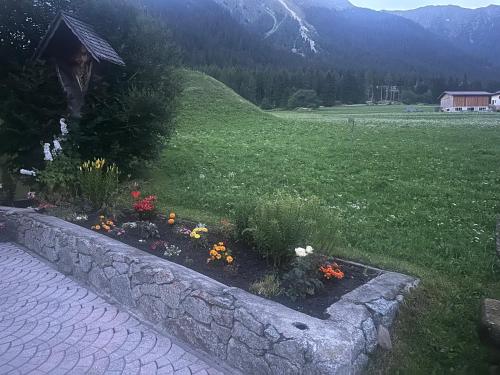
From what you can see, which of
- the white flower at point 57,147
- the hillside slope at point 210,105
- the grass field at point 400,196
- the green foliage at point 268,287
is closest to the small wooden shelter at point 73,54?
the white flower at point 57,147

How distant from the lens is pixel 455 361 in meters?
4.36

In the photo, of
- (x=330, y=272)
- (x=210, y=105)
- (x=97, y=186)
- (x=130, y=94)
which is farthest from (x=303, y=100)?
(x=330, y=272)

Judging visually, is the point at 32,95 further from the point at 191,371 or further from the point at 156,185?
the point at 191,371

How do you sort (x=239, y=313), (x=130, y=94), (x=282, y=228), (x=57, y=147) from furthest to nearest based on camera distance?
(x=130, y=94) → (x=57, y=147) → (x=282, y=228) → (x=239, y=313)

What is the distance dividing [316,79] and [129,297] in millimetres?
99735

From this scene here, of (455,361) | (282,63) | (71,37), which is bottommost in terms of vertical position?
(455,361)

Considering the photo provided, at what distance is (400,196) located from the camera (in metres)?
9.60

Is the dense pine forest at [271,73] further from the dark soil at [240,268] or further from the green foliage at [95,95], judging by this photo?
the dark soil at [240,268]

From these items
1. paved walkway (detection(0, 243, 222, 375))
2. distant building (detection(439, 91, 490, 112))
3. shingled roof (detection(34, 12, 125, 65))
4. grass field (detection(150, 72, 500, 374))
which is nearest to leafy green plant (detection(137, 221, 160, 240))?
paved walkway (detection(0, 243, 222, 375))

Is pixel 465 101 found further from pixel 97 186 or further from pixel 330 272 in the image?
pixel 330 272

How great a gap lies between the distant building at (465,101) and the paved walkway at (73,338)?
90.0 m

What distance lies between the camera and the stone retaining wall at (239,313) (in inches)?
147

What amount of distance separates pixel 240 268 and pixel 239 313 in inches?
53.5

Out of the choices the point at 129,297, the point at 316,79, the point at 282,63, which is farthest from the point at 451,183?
the point at 282,63
